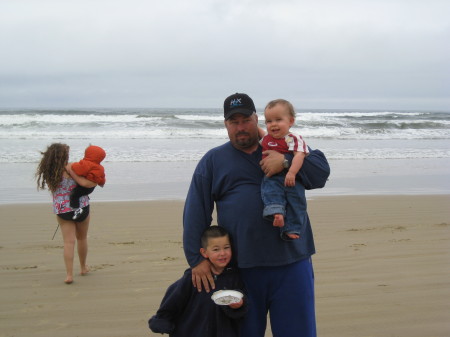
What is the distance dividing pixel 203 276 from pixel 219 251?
162 millimetres

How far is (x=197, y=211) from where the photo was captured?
2.73m

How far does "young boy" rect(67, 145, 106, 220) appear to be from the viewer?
5.12 meters

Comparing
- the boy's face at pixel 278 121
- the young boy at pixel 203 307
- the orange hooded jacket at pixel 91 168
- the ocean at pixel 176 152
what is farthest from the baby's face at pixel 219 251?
the ocean at pixel 176 152

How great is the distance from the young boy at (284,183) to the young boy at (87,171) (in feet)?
9.20

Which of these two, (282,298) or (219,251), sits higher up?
(219,251)

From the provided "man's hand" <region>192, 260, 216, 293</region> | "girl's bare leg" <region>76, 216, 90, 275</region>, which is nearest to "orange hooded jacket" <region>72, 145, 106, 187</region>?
"girl's bare leg" <region>76, 216, 90, 275</region>

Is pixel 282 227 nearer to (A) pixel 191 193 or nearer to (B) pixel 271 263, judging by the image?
(B) pixel 271 263

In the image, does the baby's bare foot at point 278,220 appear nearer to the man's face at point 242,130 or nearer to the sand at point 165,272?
the man's face at point 242,130

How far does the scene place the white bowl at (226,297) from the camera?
255 centimetres

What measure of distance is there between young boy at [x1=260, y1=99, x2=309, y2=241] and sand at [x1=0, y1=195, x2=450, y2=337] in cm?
163

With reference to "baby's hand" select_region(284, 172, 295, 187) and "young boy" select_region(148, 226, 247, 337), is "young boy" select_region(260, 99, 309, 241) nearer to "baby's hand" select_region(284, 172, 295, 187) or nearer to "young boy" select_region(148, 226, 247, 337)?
"baby's hand" select_region(284, 172, 295, 187)

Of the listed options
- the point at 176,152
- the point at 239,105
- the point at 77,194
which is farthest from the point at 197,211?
the point at 176,152

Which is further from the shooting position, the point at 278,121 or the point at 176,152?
the point at 176,152

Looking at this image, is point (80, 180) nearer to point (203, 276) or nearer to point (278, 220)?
point (203, 276)
